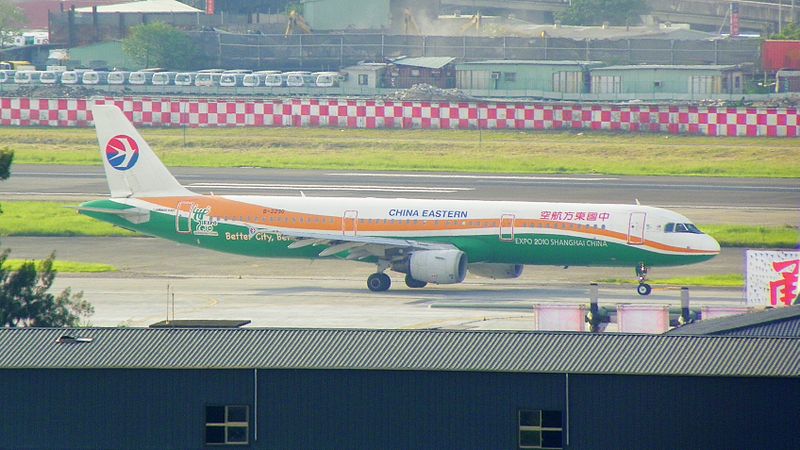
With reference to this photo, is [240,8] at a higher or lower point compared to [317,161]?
higher

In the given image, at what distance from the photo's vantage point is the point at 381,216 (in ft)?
170

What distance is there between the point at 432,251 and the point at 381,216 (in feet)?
7.94

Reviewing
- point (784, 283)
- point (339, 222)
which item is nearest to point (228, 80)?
point (339, 222)

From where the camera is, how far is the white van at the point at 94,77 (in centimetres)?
12462

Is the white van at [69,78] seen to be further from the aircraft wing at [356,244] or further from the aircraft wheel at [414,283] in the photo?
the aircraft wheel at [414,283]

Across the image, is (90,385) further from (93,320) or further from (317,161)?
(317,161)

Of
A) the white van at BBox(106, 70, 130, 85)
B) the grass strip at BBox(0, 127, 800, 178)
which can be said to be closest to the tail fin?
the grass strip at BBox(0, 127, 800, 178)

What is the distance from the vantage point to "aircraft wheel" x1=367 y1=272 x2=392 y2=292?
5150 cm

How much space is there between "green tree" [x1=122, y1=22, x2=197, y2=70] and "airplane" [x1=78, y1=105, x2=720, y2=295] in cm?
8638

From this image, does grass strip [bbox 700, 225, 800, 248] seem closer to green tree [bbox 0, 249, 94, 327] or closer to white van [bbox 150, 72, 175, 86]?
green tree [bbox 0, 249, 94, 327]

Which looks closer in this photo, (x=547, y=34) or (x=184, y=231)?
(x=184, y=231)

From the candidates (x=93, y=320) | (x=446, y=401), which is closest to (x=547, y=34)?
(x=93, y=320)

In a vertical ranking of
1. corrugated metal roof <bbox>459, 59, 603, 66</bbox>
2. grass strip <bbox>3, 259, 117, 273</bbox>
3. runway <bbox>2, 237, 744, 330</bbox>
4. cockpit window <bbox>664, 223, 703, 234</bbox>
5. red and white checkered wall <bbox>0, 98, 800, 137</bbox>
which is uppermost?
corrugated metal roof <bbox>459, 59, 603, 66</bbox>

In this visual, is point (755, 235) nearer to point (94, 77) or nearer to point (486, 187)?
point (486, 187)
